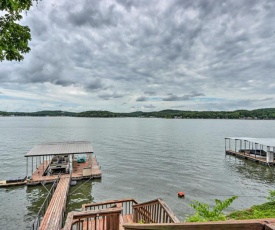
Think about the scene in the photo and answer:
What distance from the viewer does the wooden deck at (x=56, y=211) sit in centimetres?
1044

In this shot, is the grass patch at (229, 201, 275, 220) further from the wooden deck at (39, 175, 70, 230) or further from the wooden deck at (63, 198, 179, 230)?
the wooden deck at (39, 175, 70, 230)

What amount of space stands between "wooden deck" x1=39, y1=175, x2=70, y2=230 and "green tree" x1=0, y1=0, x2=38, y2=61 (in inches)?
350

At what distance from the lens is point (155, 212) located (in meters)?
6.07

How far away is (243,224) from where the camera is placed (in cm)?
133

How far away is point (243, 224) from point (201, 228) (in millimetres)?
283

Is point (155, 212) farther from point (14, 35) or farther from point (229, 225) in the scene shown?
point (14, 35)

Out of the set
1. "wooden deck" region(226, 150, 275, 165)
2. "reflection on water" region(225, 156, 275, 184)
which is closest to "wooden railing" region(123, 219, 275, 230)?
"reflection on water" region(225, 156, 275, 184)

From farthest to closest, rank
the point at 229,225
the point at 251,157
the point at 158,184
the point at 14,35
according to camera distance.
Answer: the point at 251,157 → the point at 158,184 → the point at 14,35 → the point at 229,225

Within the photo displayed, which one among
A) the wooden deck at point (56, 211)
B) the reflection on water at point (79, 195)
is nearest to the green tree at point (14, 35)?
the wooden deck at point (56, 211)

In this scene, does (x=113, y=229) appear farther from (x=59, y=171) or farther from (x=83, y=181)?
(x=59, y=171)

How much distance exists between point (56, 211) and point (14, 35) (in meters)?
10.7

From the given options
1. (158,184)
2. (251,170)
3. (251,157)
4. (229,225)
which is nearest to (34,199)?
(158,184)

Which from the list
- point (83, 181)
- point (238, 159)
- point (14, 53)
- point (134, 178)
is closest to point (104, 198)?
point (83, 181)

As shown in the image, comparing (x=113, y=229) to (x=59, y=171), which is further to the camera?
(x=59, y=171)
